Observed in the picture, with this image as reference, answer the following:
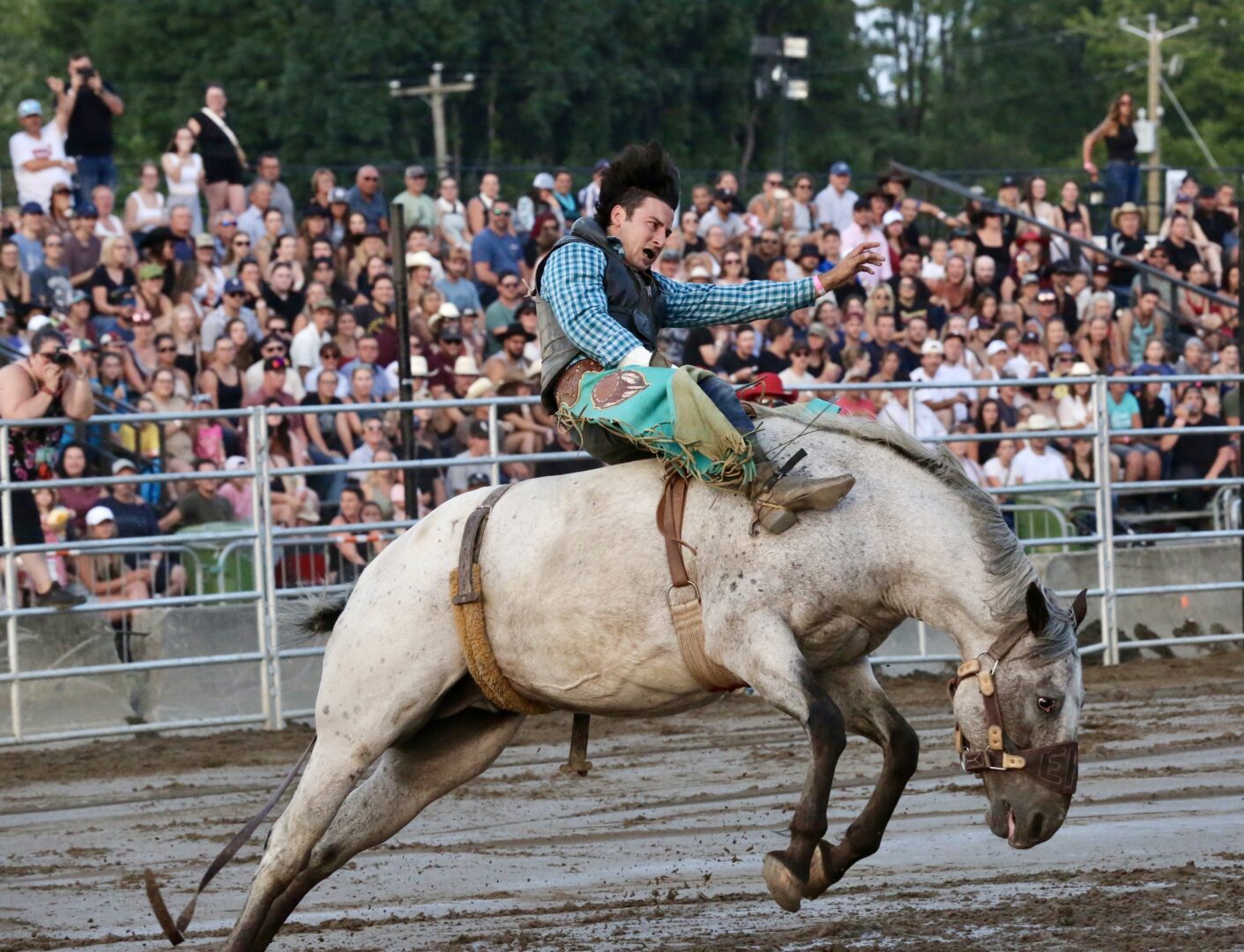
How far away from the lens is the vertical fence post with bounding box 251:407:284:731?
36.4 feet

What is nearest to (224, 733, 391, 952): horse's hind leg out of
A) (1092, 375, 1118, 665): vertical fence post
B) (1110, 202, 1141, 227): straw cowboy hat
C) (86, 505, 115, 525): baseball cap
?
(86, 505, 115, 525): baseball cap

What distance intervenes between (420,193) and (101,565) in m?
5.86

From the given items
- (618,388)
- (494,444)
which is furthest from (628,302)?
(494,444)

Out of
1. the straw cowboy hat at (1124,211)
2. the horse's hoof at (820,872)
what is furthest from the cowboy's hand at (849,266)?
the straw cowboy hat at (1124,211)

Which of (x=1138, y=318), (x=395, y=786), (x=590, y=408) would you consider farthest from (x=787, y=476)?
(x=1138, y=318)

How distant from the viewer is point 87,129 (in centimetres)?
1528

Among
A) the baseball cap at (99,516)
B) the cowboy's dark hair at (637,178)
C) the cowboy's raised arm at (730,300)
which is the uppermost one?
the cowboy's dark hair at (637,178)

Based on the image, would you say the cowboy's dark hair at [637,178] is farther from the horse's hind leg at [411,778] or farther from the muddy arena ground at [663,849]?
the muddy arena ground at [663,849]

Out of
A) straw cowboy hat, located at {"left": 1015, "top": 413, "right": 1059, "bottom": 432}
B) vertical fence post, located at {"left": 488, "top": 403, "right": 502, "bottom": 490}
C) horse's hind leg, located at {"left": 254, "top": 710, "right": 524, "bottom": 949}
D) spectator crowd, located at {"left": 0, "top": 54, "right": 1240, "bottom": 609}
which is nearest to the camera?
horse's hind leg, located at {"left": 254, "top": 710, "right": 524, "bottom": 949}

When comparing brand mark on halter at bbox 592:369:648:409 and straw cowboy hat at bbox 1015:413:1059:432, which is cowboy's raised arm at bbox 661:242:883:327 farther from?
straw cowboy hat at bbox 1015:413:1059:432

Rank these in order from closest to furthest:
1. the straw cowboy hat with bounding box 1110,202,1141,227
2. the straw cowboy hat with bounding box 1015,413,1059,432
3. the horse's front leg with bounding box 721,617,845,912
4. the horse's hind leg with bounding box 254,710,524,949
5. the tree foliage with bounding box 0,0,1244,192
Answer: the horse's front leg with bounding box 721,617,845,912
the horse's hind leg with bounding box 254,710,524,949
the straw cowboy hat with bounding box 1015,413,1059,432
the straw cowboy hat with bounding box 1110,202,1141,227
the tree foliage with bounding box 0,0,1244,192

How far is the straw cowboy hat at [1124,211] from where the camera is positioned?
18766 millimetres

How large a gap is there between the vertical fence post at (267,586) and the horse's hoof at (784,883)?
629 cm

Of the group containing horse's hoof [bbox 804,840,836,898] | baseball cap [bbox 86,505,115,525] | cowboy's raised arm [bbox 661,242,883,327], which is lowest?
horse's hoof [bbox 804,840,836,898]
